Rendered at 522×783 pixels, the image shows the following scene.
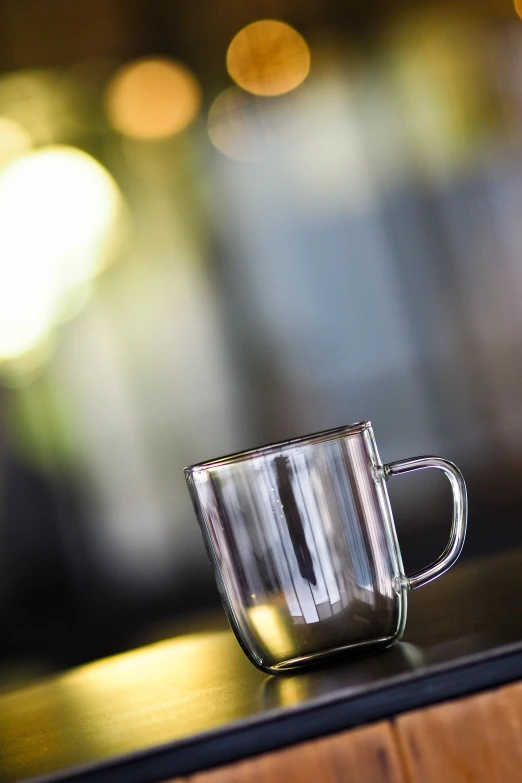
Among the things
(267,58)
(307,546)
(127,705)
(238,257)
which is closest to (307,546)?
(307,546)

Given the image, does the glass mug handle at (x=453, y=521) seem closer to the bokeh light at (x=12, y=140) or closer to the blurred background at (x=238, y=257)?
the blurred background at (x=238, y=257)

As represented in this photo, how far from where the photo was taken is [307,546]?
1.36ft

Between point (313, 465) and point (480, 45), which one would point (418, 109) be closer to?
point (480, 45)

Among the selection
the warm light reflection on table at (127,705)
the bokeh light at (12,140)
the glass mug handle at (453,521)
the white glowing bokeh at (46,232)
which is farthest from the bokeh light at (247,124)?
the glass mug handle at (453,521)

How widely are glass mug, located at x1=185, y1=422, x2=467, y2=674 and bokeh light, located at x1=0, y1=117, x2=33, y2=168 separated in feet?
5.56

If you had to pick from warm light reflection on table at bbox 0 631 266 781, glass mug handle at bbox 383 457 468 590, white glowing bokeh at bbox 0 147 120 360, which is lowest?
warm light reflection on table at bbox 0 631 266 781

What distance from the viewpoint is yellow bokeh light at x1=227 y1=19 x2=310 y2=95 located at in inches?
77.6

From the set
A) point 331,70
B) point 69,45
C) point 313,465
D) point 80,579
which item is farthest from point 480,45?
point 313,465

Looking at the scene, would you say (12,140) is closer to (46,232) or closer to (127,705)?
(46,232)

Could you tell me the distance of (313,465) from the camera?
42cm

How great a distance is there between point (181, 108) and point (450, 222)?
0.61 meters

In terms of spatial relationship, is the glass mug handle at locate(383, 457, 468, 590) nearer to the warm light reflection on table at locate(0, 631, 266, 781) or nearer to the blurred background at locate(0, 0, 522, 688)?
the warm light reflection on table at locate(0, 631, 266, 781)

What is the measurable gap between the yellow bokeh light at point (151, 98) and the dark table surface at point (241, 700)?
160 centimetres

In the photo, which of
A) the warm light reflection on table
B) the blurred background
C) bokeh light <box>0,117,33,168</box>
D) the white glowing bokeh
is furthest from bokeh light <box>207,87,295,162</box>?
the warm light reflection on table
